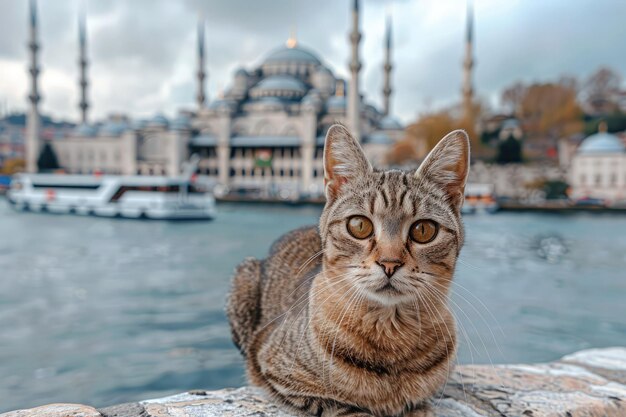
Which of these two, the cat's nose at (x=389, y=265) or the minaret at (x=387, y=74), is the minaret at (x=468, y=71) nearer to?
the minaret at (x=387, y=74)

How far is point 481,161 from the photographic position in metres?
28.3

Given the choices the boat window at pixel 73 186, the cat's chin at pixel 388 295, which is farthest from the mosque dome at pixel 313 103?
the cat's chin at pixel 388 295

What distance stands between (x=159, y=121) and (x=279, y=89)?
805 cm

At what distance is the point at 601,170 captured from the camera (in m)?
24.8

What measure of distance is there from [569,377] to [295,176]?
1198 inches

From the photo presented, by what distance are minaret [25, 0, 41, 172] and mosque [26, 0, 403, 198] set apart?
6 cm

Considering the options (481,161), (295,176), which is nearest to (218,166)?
(295,176)

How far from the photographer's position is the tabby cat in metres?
1.03

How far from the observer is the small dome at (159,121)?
32.8 meters

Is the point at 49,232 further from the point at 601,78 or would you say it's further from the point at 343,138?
the point at 601,78

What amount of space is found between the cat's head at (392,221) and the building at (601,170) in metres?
26.4

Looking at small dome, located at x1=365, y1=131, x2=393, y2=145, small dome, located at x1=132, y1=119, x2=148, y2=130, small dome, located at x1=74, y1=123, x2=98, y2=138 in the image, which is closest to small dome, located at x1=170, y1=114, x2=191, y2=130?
small dome, located at x1=132, y1=119, x2=148, y2=130

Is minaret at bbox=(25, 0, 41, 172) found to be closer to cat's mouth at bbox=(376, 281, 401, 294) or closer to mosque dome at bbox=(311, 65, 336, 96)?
mosque dome at bbox=(311, 65, 336, 96)

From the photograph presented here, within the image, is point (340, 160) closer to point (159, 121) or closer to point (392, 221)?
point (392, 221)
